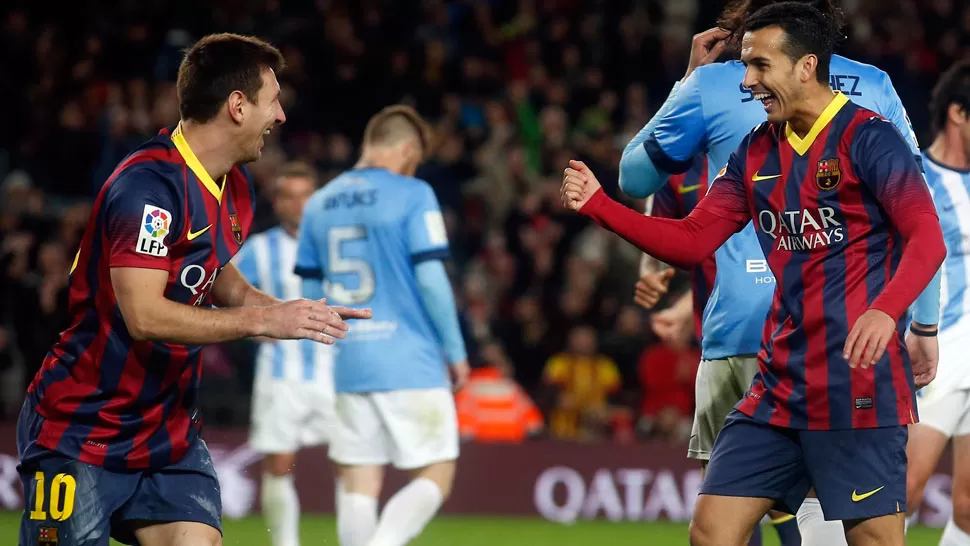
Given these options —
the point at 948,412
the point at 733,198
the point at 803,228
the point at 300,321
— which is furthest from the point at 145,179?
the point at 948,412

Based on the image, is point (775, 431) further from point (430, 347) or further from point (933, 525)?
point (933, 525)

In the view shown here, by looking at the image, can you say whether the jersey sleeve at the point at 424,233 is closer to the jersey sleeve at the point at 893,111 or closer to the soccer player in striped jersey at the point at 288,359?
the soccer player in striped jersey at the point at 288,359

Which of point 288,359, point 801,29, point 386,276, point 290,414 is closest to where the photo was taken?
point 801,29

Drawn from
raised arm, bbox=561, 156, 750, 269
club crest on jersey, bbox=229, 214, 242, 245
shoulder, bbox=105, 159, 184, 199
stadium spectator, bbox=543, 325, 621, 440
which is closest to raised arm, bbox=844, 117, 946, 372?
raised arm, bbox=561, 156, 750, 269

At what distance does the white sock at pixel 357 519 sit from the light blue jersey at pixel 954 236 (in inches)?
121

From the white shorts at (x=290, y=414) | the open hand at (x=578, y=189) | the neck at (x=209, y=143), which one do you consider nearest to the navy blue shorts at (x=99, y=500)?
the neck at (x=209, y=143)

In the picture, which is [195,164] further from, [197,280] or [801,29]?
[801,29]

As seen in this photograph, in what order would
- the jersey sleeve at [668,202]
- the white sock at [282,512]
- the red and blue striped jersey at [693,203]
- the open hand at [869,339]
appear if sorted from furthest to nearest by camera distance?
the white sock at [282,512] → the jersey sleeve at [668,202] → the red and blue striped jersey at [693,203] → the open hand at [869,339]

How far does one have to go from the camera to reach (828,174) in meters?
4.33

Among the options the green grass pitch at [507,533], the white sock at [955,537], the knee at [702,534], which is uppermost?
the knee at [702,534]

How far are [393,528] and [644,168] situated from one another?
258 centimetres

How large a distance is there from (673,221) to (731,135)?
2.28 feet

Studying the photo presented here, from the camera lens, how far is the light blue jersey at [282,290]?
9.28m

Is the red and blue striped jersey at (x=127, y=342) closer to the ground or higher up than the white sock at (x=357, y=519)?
higher up
